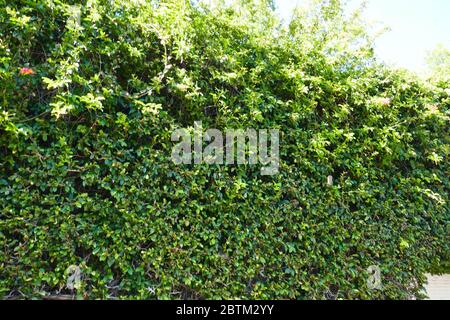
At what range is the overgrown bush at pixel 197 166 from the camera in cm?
251

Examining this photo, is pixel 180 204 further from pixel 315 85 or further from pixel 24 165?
pixel 315 85

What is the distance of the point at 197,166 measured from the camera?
3.01m

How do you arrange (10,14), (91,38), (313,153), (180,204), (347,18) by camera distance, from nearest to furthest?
(10,14) < (91,38) < (180,204) < (313,153) < (347,18)

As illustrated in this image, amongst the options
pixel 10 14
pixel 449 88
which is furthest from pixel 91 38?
pixel 449 88

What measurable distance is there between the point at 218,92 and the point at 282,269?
1.97 m

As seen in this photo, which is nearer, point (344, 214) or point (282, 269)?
point (282, 269)

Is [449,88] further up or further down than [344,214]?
further up

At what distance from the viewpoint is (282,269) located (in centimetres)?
326

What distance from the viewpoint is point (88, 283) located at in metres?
2.60

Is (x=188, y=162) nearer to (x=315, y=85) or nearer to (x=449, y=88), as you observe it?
(x=315, y=85)

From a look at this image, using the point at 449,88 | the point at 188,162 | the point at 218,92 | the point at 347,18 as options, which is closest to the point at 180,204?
the point at 188,162

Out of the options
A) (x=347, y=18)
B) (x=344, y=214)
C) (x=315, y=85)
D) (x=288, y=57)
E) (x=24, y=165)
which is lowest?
(x=344, y=214)

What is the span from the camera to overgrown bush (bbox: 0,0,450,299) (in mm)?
2514

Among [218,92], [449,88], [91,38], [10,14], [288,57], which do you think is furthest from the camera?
[449,88]
